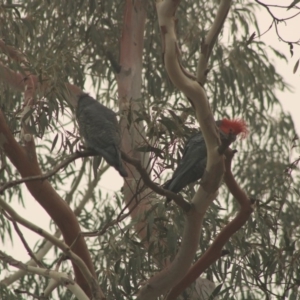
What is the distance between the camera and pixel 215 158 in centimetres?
274

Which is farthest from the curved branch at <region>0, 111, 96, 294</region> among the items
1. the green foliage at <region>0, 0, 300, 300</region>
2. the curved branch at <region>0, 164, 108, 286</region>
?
the curved branch at <region>0, 164, 108, 286</region>

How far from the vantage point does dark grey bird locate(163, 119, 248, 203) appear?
3074mm

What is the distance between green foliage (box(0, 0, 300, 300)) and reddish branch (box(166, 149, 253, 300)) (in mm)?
232

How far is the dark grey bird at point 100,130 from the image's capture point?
119 inches

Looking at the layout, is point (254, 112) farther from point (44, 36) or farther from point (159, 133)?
point (159, 133)

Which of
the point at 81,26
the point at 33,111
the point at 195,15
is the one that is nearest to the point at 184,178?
the point at 33,111

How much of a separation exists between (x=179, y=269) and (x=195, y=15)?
2848 millimetres

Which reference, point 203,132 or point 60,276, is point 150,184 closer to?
point 203,132

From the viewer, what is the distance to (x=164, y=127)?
3.46 m

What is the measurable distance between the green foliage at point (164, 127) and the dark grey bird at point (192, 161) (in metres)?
0.09

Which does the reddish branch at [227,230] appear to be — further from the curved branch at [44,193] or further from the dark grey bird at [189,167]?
the curved branch at [44,193]

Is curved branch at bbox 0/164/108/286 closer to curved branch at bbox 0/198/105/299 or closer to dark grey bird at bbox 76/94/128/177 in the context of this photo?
curved branch at bbox 0/198/105/299

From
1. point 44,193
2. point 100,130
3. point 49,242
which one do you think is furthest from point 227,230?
point 49,242

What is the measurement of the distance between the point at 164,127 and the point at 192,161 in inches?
12.6
